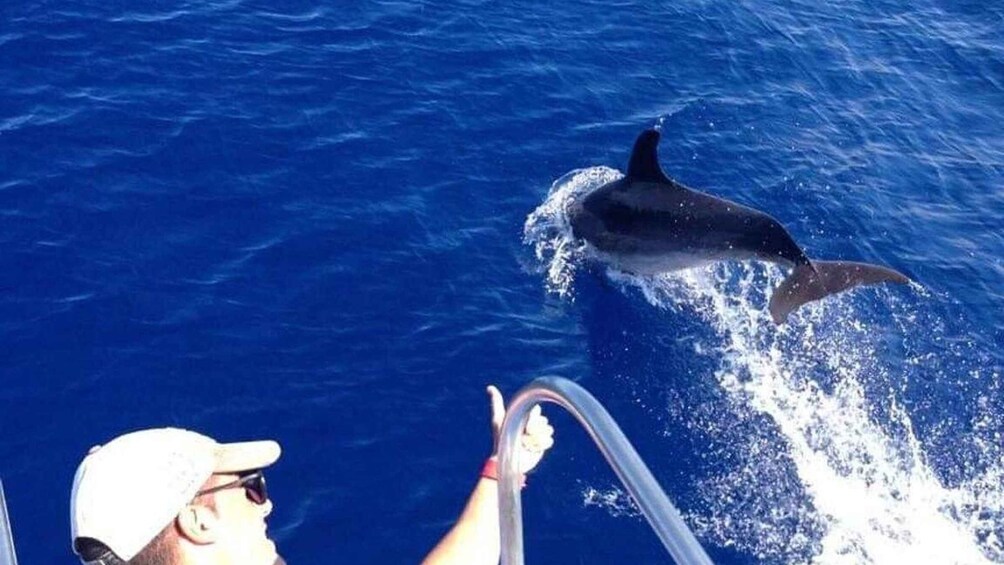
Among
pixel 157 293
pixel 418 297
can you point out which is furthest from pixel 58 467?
pixel 418 297

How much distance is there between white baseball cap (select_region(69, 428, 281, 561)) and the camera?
3.62m

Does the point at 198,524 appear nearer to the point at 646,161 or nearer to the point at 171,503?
the point at 171,503

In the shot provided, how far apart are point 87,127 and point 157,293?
313cm

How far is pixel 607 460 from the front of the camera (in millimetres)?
3422

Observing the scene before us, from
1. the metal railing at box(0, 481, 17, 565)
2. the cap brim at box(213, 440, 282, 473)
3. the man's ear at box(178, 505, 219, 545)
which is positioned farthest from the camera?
the cap brim at box(213, 440, 282, 473)

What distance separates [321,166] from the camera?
13.5m

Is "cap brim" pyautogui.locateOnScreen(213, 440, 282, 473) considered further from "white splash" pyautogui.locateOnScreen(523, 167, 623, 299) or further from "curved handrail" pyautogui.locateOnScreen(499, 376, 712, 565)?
"white splash" pyautogui.locateOnScreen(523, 167, 623, 299)

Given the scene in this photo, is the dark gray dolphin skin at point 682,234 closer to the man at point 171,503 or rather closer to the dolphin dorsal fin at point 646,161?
the dolphin dorsal fin at point 646,161

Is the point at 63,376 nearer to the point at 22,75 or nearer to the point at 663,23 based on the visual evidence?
the point at 22,75

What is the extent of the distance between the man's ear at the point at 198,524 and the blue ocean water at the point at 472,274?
5.61 meters

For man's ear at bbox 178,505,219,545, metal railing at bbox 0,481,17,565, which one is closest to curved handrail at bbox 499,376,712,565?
man's ear at bbox 178,505,219,545

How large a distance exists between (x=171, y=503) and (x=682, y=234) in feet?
31.2

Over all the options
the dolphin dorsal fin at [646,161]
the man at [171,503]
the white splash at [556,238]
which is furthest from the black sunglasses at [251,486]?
the white splash at [556,238]

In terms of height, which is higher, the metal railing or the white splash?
the metal railing
